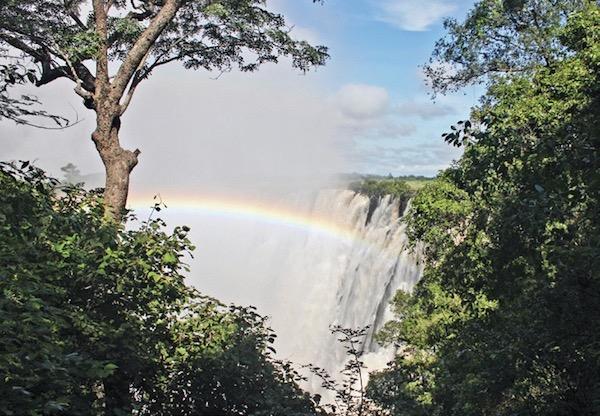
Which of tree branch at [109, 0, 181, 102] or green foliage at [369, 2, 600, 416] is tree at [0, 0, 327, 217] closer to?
tree branch at [109, 0, 181, 102]

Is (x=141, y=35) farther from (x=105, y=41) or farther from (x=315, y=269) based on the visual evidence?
(x=315, y=269)

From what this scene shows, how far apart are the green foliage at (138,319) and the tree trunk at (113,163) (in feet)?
3.26

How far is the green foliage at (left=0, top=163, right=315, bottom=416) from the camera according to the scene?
5059 mm

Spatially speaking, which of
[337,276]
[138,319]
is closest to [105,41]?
[138,319]

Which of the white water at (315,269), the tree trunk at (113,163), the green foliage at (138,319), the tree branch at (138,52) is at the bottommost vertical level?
the white water at (315,269)

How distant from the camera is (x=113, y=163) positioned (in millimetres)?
8422

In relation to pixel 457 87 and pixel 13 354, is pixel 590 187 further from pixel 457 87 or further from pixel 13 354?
pixel 457 87

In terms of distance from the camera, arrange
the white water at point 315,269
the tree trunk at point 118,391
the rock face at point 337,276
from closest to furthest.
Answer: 1. the tree trunk at point 118,391
2. the rock face at point 337,276
3. the white water at point 315,269

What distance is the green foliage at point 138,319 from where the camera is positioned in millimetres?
5059

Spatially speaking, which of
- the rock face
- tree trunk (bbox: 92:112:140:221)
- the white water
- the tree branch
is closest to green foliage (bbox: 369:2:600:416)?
tree trunk (bbox: 92:112:140:221)

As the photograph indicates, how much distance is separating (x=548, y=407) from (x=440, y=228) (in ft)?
31.2

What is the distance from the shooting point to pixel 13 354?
272 cm

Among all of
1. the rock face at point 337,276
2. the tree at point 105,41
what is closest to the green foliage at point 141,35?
the tree at point 105,41

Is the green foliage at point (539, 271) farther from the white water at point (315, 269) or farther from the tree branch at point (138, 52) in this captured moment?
the white water at point (315, 269)
